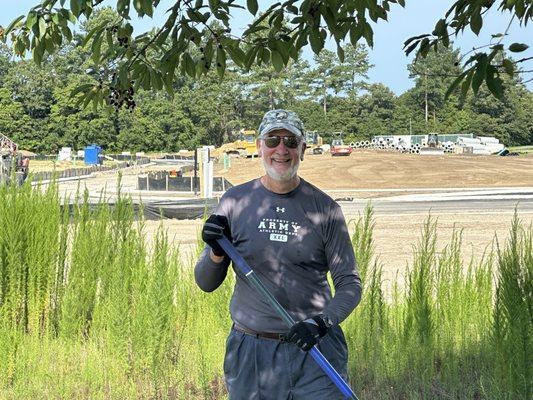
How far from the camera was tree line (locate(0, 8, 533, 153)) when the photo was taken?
3652 inches

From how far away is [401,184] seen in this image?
43.4 metres

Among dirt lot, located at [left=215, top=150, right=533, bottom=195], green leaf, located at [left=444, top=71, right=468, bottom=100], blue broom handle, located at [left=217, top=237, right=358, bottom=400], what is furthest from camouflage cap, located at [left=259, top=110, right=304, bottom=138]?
dirt lot, located at [left=215, top=150, right=533, bottom=195]

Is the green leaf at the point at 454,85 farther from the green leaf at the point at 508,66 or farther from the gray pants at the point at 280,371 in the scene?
the gray pants at the point at 280,371

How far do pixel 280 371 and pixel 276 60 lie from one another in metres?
1.84

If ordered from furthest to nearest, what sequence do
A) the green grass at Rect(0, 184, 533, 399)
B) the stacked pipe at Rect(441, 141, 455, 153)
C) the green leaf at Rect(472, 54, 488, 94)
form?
the stacked pipe at Rect(441, 141, 455, 153), the green grass at Rect(0, 184, 533, 399), the green leaf at Rect(472, 54, 488, 94)

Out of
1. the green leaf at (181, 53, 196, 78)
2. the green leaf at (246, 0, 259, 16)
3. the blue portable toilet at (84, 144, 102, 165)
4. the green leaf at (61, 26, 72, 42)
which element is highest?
the blue portable toilet at (84, 144, 102, 165)

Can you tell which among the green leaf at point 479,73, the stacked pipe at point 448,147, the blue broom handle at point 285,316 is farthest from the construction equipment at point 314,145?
the blue broom handle at point 285,316

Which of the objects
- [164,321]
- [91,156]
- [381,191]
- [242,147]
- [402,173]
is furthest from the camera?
[242,147]

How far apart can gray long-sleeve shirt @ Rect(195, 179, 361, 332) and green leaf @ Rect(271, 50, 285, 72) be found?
4.34 feet

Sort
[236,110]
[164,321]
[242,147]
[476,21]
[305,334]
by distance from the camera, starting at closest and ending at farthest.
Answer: [305,334] → [476,21] → [164,321] → [242,147] → [236,110]

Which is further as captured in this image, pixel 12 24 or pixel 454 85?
pixel 12 24

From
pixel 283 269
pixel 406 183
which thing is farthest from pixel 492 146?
pixel 283 269

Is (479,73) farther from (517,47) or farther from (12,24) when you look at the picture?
(12,24)

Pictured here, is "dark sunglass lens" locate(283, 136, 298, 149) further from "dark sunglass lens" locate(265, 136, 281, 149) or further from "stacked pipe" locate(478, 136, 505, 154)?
"stacked pipe" locate(478, 136, 505, 154)
